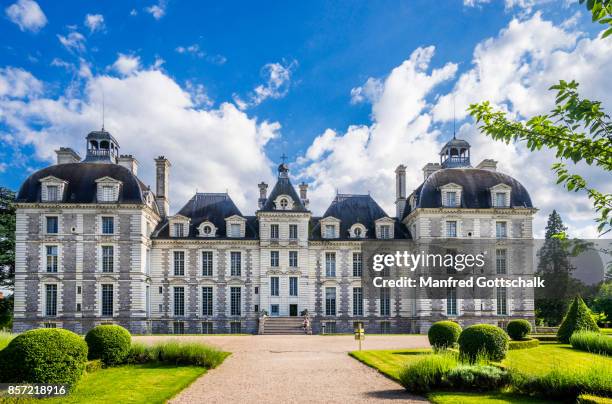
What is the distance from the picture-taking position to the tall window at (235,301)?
3662 cm

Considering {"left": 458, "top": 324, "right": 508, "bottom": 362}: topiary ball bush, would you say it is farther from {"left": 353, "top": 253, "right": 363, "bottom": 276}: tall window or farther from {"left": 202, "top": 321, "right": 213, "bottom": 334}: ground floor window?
{"left": 202, "top": 321, "right": 213, "bottom": 334}: ground floor window

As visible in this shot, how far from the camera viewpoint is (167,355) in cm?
1625

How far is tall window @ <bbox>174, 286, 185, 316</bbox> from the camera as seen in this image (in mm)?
36344

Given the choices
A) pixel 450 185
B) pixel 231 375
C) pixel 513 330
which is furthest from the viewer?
pixel 450 185

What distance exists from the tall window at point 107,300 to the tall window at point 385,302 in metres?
17.9

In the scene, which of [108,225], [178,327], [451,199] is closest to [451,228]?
[451,199]

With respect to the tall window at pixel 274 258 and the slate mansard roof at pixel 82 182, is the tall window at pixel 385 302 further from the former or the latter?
the slate mansard roof at pixel 82 182

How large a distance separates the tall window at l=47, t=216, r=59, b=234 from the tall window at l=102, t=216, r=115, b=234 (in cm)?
293

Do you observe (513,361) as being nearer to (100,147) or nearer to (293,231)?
(293,231)

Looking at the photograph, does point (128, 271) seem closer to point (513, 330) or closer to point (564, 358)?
point (513, 330)

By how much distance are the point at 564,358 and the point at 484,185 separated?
20572 mm

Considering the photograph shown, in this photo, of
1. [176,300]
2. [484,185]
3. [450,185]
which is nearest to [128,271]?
[176,300]

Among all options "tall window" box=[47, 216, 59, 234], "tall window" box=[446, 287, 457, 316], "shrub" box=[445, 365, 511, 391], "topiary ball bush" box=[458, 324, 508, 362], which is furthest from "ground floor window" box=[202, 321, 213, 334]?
"shrub" box=[445, 365, 511, 391]

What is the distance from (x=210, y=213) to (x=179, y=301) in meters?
6.54
